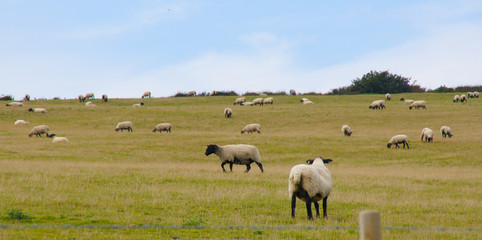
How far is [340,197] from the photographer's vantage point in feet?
48.6

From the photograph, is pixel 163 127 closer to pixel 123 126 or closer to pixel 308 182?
pixel 123 126

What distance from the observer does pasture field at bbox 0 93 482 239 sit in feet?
32.3

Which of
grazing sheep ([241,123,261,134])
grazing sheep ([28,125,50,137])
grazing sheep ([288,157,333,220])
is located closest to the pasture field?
grazing sheep ([288,157,333,220])

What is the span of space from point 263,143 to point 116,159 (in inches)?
489

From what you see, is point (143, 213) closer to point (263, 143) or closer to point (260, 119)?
point (263, 143)

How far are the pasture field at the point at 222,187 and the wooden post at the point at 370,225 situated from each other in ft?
11.1

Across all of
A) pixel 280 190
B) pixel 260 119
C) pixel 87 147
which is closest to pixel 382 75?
pixel 260 119

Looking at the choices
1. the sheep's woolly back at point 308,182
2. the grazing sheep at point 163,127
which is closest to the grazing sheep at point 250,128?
the grazing sheep at point 163,127

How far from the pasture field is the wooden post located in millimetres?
3385

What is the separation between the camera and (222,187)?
53.8 feet

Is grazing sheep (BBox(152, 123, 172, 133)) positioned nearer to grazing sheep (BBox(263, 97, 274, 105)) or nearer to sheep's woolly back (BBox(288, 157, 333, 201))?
grazing sheep (BBox(263, 97, 274, 105))

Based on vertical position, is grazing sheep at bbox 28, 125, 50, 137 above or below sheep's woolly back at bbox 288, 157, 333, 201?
below

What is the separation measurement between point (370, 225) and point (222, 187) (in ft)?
41.0

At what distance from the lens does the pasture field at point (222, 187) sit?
32.3 feet
